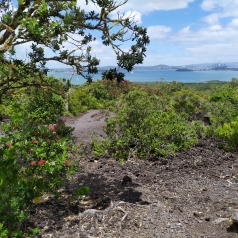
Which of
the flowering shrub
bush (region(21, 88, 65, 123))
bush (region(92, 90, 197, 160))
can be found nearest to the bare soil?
bush (region(92, 90, 197, 160))

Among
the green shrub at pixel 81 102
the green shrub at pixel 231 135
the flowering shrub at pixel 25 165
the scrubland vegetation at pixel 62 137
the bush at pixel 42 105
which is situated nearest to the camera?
the flowering shrub at pixel 25 165

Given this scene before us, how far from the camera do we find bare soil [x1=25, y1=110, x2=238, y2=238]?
3.61 meters

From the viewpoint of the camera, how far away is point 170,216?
13.0 feet

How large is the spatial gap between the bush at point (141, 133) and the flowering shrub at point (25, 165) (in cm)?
261

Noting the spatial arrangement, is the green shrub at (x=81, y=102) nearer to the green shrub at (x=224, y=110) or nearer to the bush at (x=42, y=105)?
the bush at (x=42, y=105)

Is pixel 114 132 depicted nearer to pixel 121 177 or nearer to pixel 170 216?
pixel 121 177

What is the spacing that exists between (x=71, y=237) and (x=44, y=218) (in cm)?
62

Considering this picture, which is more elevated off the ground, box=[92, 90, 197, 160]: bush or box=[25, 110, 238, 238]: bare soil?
box=[92, 90, 197, 160]: bush

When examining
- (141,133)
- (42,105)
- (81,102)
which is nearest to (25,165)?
(141,133)

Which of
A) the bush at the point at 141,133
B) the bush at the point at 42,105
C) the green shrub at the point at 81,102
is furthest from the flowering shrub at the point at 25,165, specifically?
the green shrub at the point at 81,102

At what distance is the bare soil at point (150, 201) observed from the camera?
3613 mm

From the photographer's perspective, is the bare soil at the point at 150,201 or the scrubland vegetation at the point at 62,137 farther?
the bare soil at the point at 150,201

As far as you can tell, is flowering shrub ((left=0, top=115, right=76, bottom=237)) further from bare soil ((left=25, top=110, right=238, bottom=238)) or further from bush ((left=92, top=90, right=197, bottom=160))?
bush ((left=92, top=90, right=197, bottom=160))

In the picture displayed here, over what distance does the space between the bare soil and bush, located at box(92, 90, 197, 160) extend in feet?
0.81
